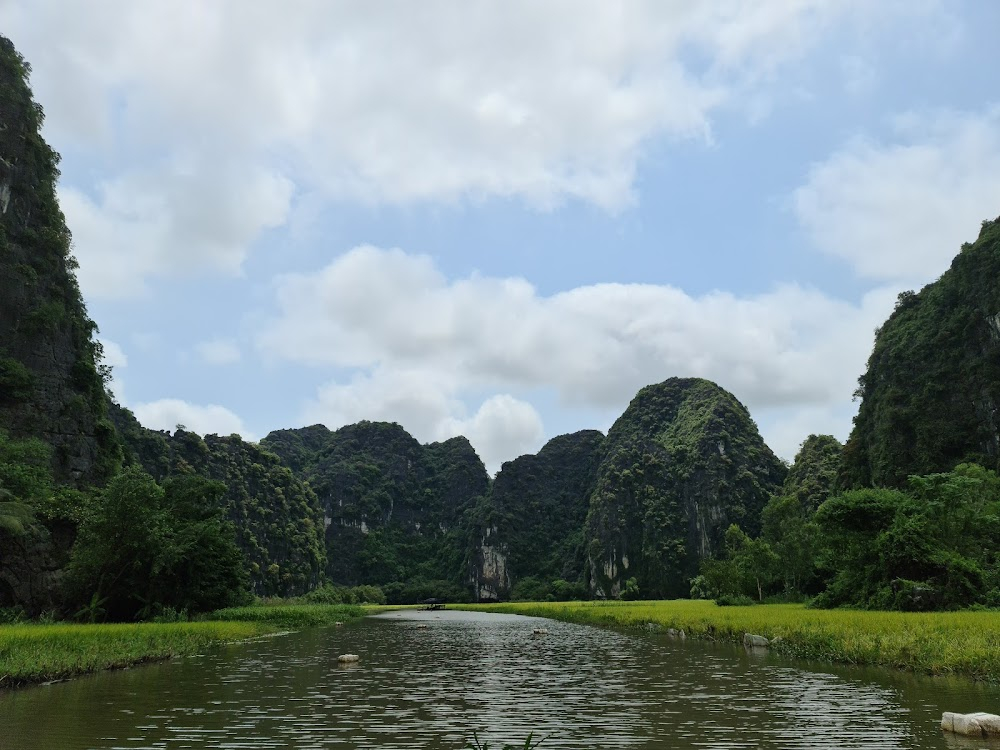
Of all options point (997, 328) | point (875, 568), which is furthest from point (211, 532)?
point (997, 328)

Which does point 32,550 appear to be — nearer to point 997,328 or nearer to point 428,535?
point 997,328

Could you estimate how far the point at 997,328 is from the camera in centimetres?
5731

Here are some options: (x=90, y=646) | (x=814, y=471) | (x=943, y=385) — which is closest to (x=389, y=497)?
(x=814, y=471)

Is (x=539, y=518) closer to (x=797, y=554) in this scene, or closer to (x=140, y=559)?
(x=797, y=554)

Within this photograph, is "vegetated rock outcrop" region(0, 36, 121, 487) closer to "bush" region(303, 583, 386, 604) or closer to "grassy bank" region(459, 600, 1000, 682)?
"bush" region(303, 583, 386, 604)

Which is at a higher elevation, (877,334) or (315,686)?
(877,334)

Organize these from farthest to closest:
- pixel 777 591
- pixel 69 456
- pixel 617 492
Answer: pixel 617 492 < pixel 777 591 < pixel 69 456

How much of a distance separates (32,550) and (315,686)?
875 inches

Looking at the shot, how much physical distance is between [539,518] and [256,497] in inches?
2381

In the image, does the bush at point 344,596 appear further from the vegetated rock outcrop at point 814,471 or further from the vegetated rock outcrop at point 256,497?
the vegetated rock outcrop at point 814,471

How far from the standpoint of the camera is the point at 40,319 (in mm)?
47312

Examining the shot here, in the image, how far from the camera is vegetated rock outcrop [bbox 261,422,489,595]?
135500 mm

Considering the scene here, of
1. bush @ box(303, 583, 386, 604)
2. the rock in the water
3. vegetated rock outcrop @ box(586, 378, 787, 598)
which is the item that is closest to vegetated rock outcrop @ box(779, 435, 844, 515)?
vegetated rock outcrop @ box(586, 378, 787, 598)

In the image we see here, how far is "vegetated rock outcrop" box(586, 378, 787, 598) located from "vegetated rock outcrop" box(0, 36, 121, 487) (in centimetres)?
7835
